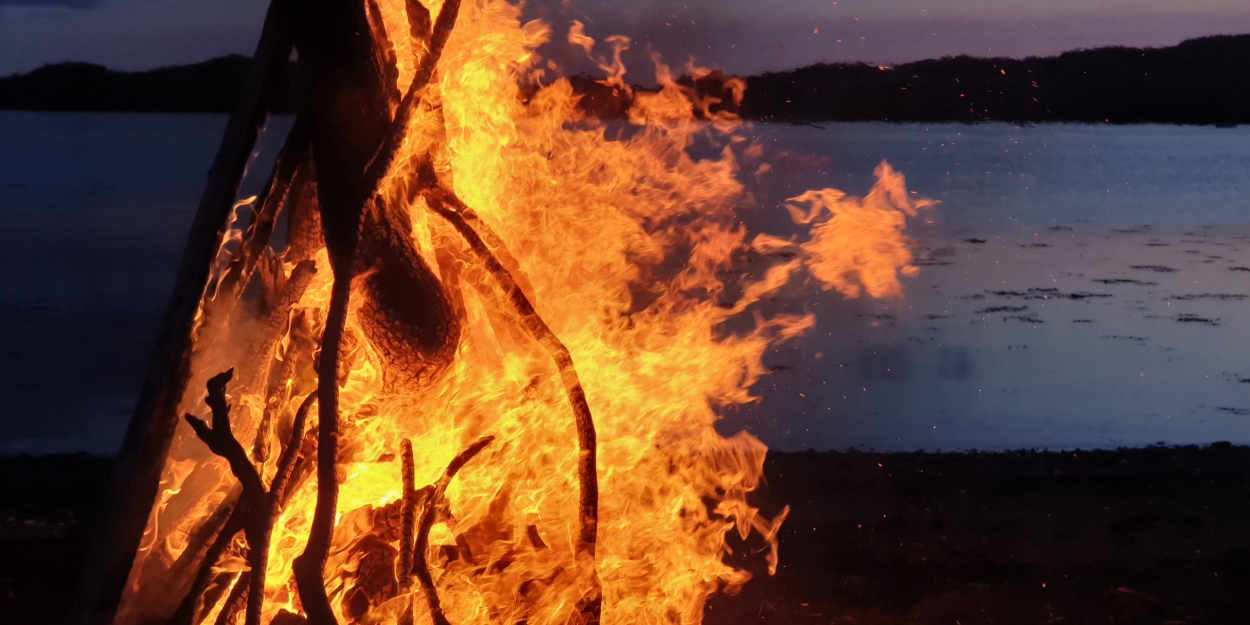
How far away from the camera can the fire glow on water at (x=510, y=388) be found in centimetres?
238

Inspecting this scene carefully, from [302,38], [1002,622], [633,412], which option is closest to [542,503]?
[633,412]

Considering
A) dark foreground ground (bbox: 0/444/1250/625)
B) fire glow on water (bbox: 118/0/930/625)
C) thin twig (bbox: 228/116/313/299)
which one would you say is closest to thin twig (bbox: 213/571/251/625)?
fire glow on water (bbox: 118/0/930/625)

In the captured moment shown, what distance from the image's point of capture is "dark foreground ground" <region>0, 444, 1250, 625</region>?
13.1 feet

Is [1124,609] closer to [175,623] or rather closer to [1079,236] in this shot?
[175,623]

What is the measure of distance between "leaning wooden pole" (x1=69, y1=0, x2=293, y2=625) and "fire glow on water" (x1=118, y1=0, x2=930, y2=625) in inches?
3.8

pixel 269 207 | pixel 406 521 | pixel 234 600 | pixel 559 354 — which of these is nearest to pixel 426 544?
pixel 406 521

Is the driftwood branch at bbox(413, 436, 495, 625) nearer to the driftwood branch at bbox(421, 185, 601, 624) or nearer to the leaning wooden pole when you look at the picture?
the driftwood branch at bbox(421, 185, 601, 624)

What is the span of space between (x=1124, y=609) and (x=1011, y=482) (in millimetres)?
1441

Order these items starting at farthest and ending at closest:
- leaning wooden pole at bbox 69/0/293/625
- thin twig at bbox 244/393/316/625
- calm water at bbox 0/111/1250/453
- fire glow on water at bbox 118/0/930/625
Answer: calm water at bbox 0/111/1250/453, fire glow on water at bbox 118/0/930/625, thin twig at bbox 244/393/316/625, leaning wooden pole at bbox 69/0/293/625

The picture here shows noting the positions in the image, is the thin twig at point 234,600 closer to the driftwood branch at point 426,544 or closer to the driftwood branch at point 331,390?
the driftwood branch at point 331,390

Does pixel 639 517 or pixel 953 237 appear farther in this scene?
pixel 953 237

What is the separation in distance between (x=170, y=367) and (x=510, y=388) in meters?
0.98

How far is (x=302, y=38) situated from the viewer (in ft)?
6.62

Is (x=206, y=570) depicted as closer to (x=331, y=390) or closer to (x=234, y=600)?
(x=234, y=600)
